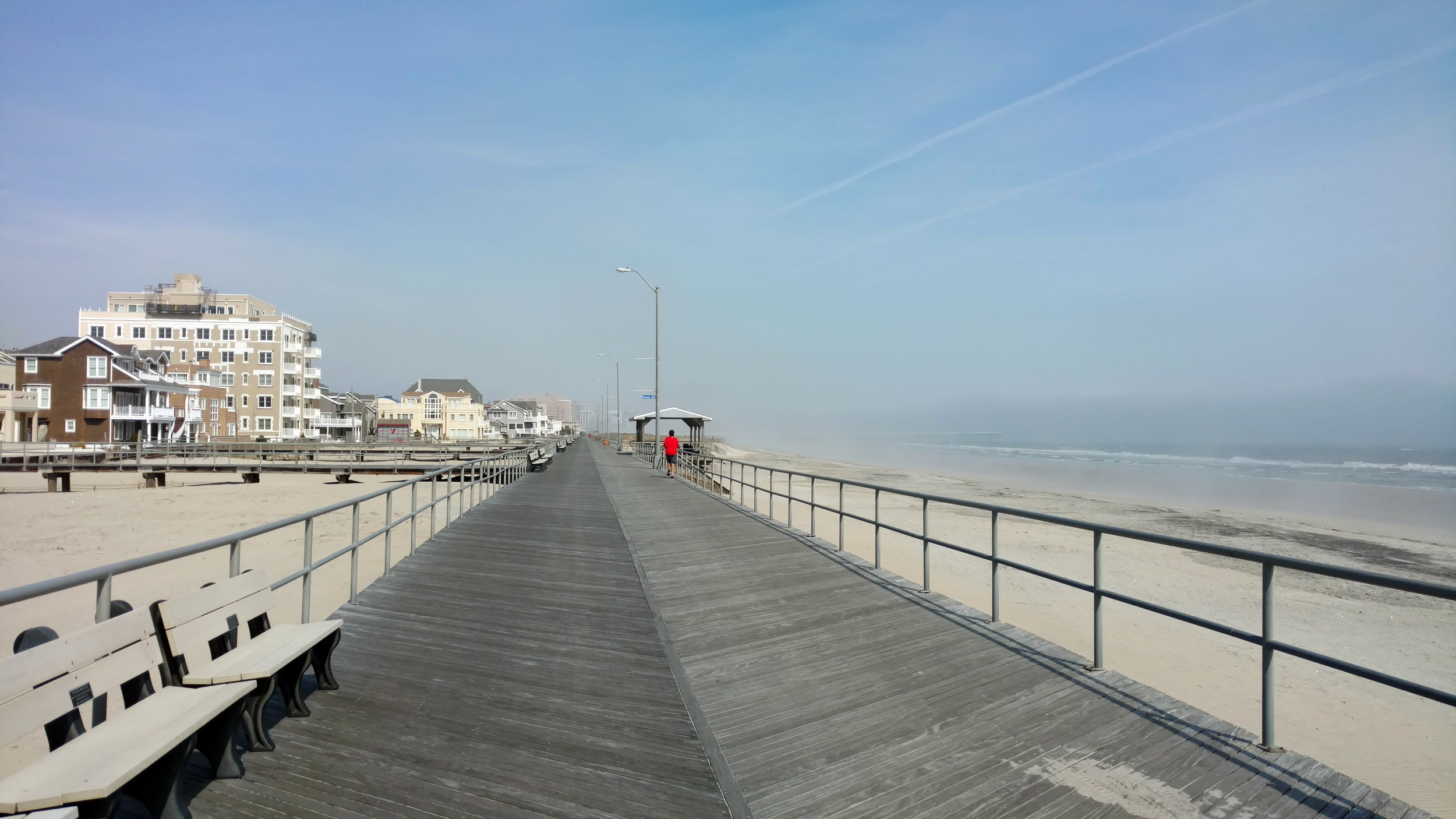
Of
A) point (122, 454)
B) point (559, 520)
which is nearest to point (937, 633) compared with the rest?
point (559, 520)

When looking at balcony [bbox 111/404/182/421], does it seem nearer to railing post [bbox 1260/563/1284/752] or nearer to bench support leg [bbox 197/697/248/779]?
bench support leg [bbox 197/697/248/779]

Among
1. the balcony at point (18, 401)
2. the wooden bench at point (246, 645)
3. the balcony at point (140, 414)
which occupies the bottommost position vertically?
the wooden bench at point (246, 645)

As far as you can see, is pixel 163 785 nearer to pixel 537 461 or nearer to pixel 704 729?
pixel 704 729

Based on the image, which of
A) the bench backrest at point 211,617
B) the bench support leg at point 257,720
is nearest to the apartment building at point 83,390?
the bench backrest at point 211,617

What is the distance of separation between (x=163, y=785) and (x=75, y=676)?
51cm

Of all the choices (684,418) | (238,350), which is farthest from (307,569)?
(238,350)

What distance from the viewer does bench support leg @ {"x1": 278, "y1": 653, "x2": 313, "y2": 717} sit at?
3.98 metres

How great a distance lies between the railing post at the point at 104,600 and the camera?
9.97ft

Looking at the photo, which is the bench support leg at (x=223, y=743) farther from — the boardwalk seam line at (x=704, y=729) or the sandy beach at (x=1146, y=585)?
the sandy beach at (x=1146, y=585)

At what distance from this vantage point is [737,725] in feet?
13.6

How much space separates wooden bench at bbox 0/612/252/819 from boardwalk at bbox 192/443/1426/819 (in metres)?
0.29

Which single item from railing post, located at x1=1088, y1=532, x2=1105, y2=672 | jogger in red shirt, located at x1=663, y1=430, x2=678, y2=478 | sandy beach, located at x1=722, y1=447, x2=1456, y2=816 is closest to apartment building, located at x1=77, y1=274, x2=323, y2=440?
jogger in red shirt, located at x1=663, y1=430, x2=678, y2=478

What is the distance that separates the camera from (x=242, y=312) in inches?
2953

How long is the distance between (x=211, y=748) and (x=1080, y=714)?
Result: 14.5 ft
